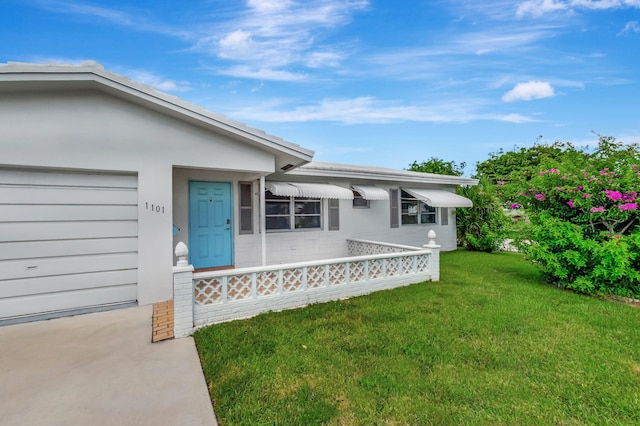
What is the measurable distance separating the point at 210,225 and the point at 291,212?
3098mm

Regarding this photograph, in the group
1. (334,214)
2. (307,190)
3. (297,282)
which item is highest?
(307,190)

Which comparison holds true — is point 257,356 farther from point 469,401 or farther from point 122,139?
point 122,139

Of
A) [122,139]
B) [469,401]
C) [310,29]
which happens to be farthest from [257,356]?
[310,29]

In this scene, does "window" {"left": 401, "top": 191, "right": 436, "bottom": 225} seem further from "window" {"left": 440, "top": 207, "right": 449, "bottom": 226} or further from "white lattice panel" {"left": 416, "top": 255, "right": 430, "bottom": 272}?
"white lattice panel" {"left": 416, "top": 255, "right": 430, "bottom": 272}

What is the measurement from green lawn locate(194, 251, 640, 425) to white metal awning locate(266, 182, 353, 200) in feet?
14.0

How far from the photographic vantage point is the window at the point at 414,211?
14.0m

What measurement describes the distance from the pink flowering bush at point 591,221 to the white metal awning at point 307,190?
239 inches

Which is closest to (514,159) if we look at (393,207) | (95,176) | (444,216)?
(444,216)

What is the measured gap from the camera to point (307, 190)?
10031mm

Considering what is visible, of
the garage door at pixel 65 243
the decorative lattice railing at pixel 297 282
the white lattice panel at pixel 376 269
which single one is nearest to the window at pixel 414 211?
the decorative lattice railing at pixel 297 282

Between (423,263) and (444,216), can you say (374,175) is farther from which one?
(444,216)

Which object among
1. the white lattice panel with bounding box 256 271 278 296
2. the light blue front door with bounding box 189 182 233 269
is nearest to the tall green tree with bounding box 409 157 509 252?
the light blue front door with bounding box 189 182 233 269

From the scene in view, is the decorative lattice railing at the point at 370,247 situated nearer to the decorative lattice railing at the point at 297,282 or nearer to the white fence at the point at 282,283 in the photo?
the white fence at the point at 282,283

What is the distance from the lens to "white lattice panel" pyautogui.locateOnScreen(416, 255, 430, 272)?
8789 millimetres
